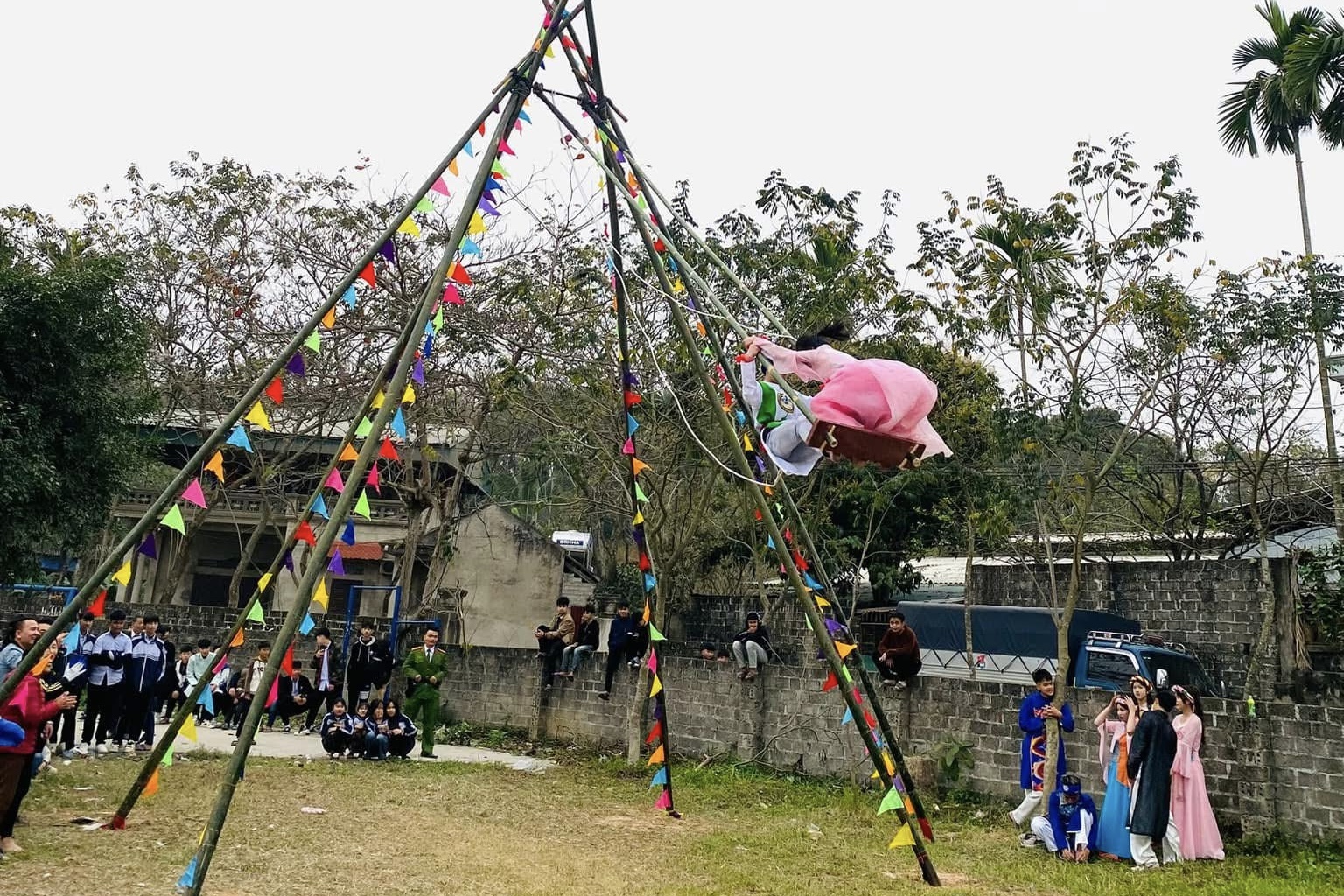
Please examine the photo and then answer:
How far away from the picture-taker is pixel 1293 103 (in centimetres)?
1298

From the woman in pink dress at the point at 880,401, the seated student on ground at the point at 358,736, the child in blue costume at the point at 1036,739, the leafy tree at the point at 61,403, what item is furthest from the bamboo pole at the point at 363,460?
the seated student on ground at the point at 358,736

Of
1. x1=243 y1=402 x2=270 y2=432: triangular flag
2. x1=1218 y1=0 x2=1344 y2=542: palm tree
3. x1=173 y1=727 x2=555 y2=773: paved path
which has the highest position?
x1=1218 y1=0 x2=1344 y2=542: palm tree

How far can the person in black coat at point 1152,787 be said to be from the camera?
753 centimetres

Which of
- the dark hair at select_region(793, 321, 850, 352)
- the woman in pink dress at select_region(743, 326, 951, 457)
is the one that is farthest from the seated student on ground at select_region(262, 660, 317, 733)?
the woman in pink dress at select_region(743, 326, 951, 457)

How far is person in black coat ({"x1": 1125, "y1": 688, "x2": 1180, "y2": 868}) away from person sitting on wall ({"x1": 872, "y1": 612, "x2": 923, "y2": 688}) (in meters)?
2.95

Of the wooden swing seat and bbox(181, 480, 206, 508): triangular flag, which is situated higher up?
the wooden swing seat

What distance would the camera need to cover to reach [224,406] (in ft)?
54.9

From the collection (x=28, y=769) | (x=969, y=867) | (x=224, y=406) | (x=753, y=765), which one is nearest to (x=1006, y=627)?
(x=753, y=765)

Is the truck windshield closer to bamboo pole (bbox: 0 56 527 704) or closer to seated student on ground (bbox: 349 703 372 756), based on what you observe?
seated student on ground (bbox: 349 703 372 756)

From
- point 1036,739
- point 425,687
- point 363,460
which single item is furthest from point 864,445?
point 425,687

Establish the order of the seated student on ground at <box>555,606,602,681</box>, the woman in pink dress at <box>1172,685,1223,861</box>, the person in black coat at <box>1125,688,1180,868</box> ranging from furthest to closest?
1. the seated student on ground at <box>555,606,602,681</box>
2. the woman in pink dress at <box>1172,685,1223,861</box>
3. the person in black coat at <box>1125,688,1180,868</box>

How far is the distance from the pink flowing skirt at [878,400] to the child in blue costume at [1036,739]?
4.45 m

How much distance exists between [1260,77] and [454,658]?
1320cm

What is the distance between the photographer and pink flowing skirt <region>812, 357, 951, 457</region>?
5.07 m
